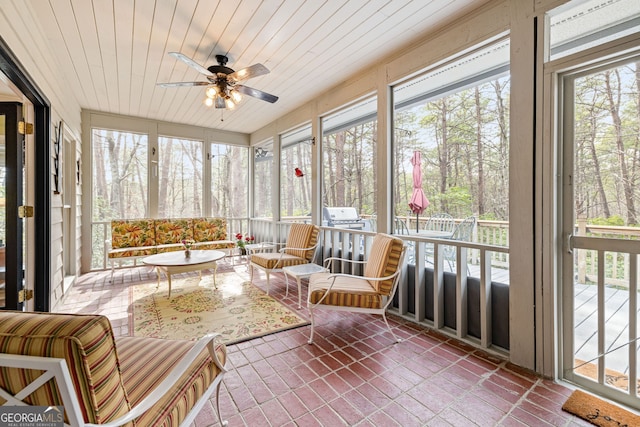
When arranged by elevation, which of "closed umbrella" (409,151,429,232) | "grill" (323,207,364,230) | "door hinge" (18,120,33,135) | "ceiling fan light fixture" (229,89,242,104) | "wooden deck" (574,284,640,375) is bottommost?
"wooden deck" (574,284,640,375)

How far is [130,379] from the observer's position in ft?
4.05

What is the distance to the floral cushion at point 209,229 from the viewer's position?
5.63m

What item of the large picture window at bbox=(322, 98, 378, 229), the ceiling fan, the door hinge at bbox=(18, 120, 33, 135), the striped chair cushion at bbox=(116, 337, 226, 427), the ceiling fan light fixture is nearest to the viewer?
the striped chair cushion at bbox=(116, 337, 226, 427)

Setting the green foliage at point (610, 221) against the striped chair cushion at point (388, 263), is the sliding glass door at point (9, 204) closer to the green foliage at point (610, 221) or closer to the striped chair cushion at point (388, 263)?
the striped chair cushion at point (388, 263)

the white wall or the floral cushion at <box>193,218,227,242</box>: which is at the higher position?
the white wall

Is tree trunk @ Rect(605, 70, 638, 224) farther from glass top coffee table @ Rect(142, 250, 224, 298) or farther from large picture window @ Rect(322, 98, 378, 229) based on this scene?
glass top coffee table @ Rect(142, 250, 224, 298)

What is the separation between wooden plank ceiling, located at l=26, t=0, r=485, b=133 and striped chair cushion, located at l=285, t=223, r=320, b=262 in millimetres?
1978

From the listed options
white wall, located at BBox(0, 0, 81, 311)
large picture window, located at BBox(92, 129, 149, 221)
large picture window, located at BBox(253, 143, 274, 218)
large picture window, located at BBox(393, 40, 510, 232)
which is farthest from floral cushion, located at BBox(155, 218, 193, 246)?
large picture window, located at BBox(393, 40, 510, 232)

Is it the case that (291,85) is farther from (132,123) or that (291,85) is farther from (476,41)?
(132,123)

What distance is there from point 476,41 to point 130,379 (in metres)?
3.22

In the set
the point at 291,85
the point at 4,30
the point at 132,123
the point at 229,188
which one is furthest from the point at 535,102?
the point at 132,123

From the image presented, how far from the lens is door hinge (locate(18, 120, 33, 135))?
8.52ft

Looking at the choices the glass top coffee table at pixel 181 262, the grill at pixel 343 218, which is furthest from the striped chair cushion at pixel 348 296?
the grill at pixel 343 218

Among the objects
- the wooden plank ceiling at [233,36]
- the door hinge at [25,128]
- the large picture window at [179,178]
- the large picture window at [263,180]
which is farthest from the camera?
the large picture window at [263,180]
